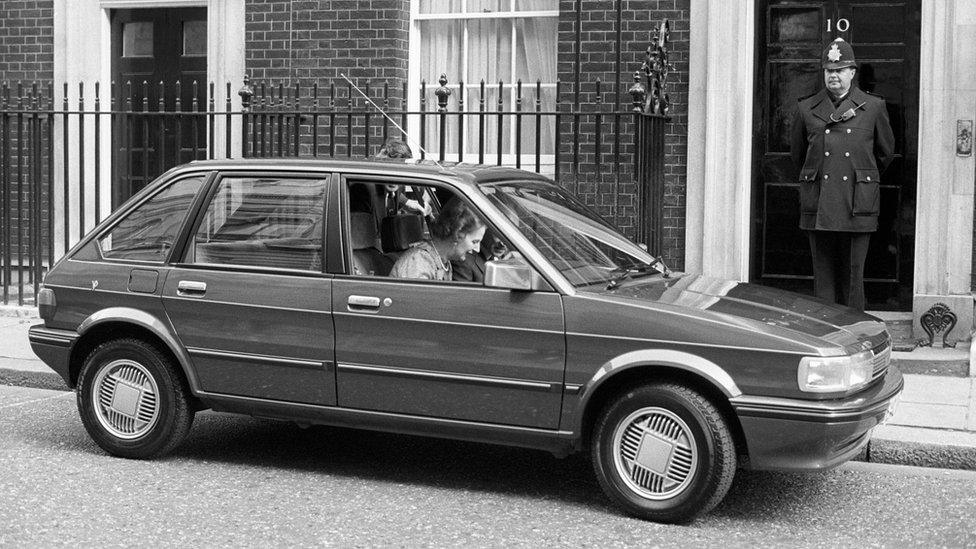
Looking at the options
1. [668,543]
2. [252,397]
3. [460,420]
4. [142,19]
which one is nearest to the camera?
[668,543]

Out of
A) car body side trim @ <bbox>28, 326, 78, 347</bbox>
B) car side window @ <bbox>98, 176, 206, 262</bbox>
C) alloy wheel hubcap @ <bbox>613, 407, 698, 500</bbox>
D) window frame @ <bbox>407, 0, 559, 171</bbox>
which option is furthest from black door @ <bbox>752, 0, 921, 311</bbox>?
car body side trim @ <bbox>28, 326, 78, 347</bbox>

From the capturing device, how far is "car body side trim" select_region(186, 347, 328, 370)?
624cm

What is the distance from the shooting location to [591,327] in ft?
18.8

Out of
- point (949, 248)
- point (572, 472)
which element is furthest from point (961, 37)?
point (572, 472)

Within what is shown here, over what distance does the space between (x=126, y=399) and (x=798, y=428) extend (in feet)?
10.8

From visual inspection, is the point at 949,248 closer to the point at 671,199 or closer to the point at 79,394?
the point at 671,199

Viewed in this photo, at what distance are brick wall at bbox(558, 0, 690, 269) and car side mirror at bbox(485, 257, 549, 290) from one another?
487cm

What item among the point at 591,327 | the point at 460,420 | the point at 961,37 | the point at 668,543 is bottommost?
the point at 668,543

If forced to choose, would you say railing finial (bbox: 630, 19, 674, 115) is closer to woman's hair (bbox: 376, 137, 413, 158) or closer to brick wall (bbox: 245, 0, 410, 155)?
woman's hair (bbox: 376, 137, 413, 158)

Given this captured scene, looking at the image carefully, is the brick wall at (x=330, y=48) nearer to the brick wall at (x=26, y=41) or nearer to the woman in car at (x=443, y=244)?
the brick wall at (x=26, y=41)

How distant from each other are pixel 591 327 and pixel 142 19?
8.65 metres

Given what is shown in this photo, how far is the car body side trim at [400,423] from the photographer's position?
5.88 meters

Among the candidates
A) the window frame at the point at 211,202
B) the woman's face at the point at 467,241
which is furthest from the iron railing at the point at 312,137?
the woman's face at the point at 467,241

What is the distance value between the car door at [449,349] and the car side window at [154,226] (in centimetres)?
98
